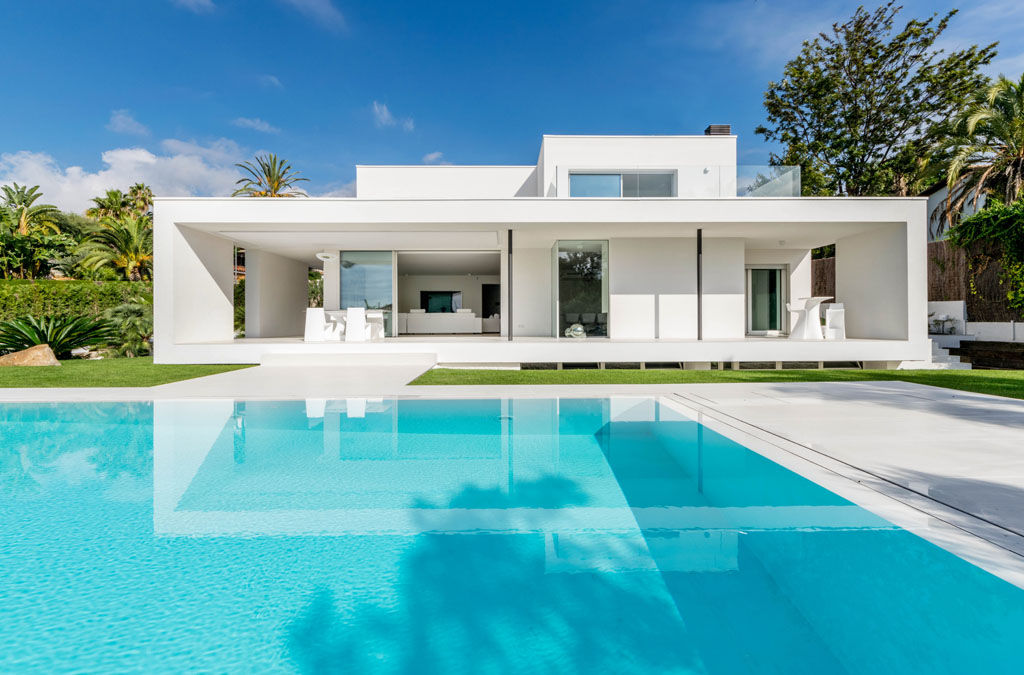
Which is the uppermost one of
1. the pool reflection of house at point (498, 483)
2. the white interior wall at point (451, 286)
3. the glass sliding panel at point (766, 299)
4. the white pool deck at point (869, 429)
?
the white interior wall at point (451, 286)

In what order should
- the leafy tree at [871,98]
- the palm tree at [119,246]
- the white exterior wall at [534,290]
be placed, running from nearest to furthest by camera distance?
1. the white exterior wall at [534,290]
2. the leafy tree at [871,98]
3. the palm tree at [119,246]

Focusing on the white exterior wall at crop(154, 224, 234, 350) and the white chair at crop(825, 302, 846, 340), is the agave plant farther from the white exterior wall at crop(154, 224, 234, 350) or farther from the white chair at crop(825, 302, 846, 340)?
the white chair at crop(825, 302, 846, 340)

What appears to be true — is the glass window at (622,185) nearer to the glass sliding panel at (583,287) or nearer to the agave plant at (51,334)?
the glass sliding panel at (583,287)

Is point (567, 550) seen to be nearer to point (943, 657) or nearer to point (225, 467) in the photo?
point (943, 657)

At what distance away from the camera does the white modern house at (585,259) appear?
37.5 ft

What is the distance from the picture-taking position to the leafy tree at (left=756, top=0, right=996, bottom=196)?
22.8m

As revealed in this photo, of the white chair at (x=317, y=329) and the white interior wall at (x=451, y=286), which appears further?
the white interior wall at (x=451, y=286)

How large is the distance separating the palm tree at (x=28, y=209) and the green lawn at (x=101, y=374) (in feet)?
82.1

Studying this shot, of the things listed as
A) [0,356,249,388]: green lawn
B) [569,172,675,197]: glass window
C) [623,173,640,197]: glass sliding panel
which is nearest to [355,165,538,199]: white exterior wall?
[569,172,675,197]: glass window

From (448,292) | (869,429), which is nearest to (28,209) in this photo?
(448,292)

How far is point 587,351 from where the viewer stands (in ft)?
37.8

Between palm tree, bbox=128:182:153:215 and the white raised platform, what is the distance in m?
31.6

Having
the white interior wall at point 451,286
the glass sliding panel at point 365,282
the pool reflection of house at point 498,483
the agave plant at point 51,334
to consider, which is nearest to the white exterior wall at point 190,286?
the agave plant at point 51,334

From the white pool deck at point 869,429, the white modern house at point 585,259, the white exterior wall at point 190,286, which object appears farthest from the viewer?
the white modern house at point 585,259
